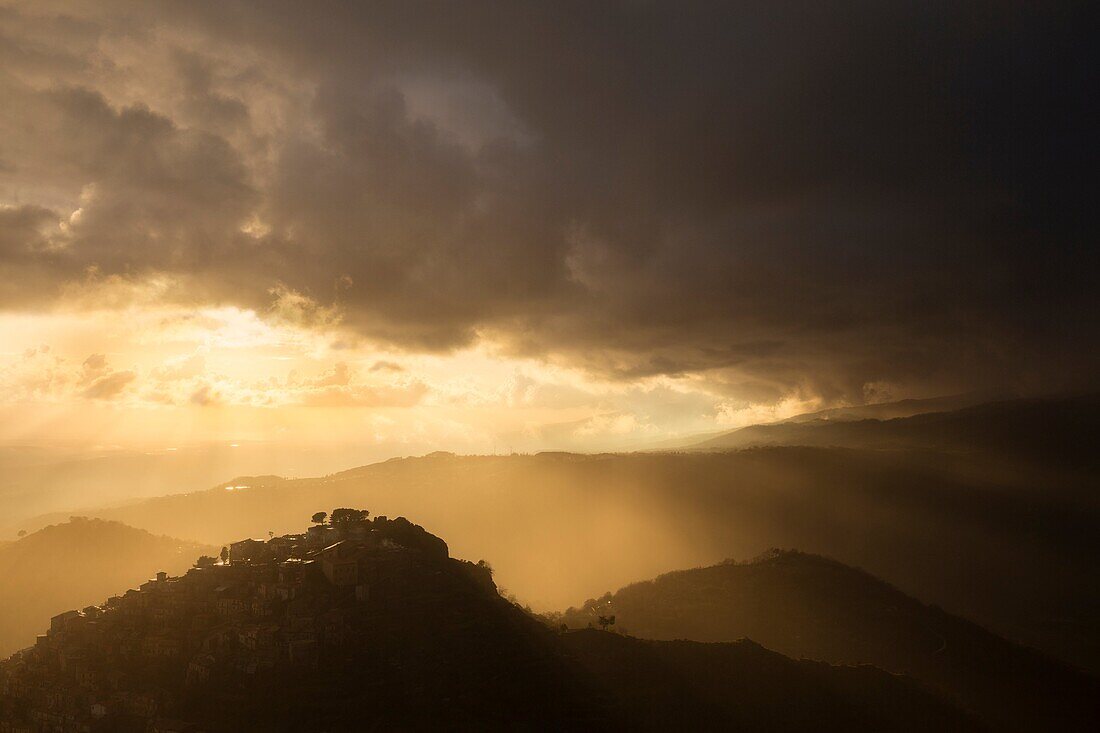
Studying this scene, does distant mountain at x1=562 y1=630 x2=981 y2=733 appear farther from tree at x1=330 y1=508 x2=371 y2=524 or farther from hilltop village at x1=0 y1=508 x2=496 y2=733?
tree at x1=330 y1=508 x2=371 y2=524

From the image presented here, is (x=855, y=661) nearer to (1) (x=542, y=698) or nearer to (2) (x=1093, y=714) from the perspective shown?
(2) (x=1093, y=714)

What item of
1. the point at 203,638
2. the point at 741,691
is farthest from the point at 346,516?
the point at 741,691

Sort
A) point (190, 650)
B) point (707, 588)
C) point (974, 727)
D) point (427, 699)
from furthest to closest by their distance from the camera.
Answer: point (707, 588) → point (974, 727) → point (190, 650) → point (427, 699)

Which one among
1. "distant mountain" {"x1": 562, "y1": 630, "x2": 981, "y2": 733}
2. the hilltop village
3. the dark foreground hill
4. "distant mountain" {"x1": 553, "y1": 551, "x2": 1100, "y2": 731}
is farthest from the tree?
"distant mountain" {"x1": 553, "y1": 551, "x2": 1100, "y2": 731}

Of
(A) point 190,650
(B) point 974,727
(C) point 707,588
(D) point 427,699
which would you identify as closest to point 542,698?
(D) point 427,699

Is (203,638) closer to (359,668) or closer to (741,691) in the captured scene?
(359,668)
